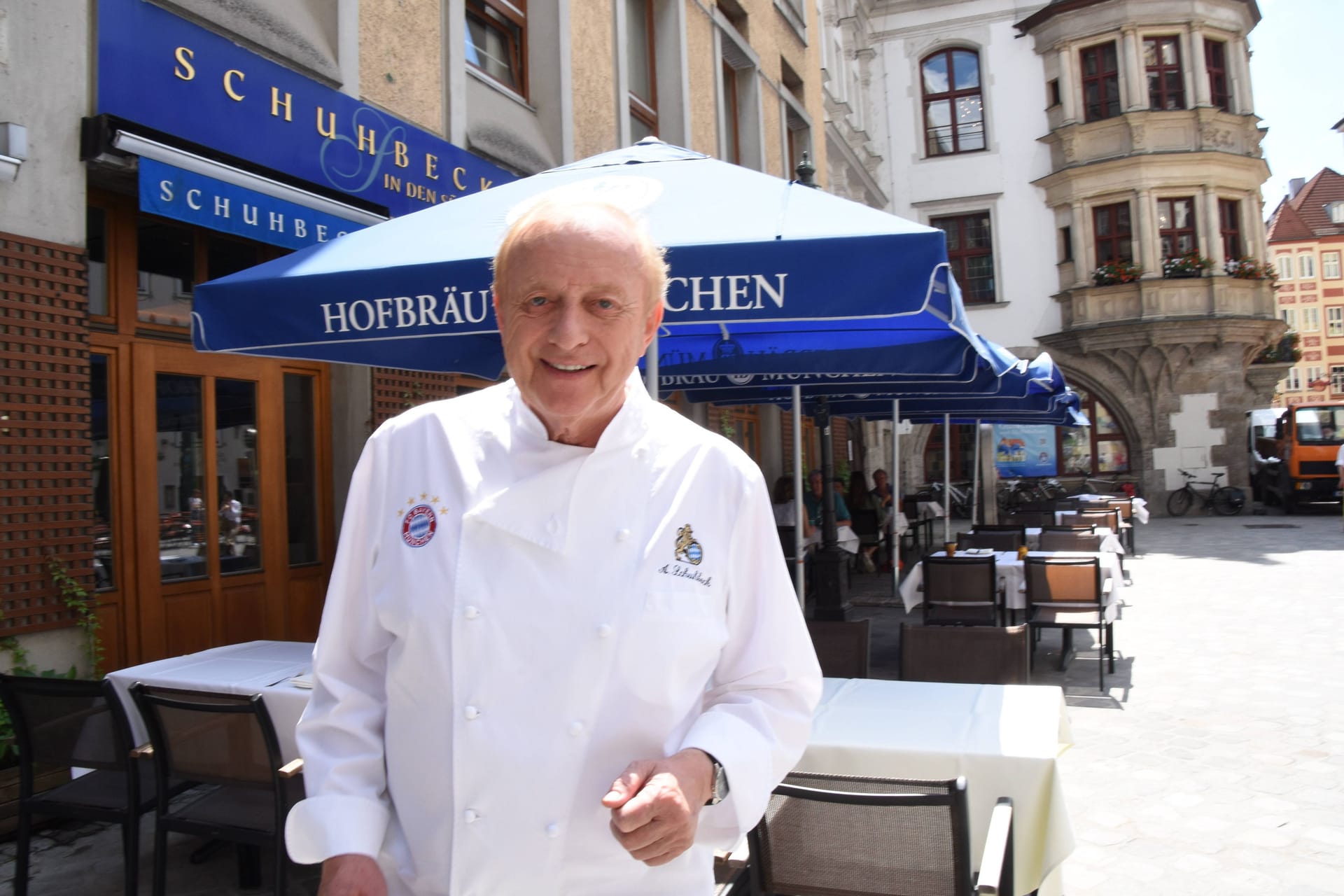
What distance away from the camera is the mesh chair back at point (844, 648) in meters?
4.38

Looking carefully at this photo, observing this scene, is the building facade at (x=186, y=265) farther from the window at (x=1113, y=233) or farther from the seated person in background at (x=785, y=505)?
the window at (x=1113, y=233)

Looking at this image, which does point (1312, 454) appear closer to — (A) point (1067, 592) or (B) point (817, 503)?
(B) point (817, 503)

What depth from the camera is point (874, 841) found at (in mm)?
2520

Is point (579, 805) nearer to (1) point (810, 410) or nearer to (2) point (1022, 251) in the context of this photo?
(1) point (810, 410)

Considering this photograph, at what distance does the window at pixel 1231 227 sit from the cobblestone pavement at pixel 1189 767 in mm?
19097

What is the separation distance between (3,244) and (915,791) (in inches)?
183

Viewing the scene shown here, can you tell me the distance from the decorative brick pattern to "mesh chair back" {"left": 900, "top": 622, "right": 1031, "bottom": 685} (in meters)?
4.01

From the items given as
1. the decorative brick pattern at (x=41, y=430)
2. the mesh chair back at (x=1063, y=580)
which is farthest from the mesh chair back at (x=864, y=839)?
the mesh chair back at (x=1063, y=580)

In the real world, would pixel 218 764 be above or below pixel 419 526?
below

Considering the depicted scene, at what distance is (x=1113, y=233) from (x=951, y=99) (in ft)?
20.8

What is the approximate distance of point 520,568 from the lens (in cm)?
147

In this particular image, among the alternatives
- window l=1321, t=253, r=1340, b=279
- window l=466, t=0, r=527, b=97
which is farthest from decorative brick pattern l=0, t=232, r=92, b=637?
window l=1321, t=253, r=1340, b=279

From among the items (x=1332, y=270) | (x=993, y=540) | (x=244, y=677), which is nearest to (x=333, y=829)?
(x=244, y=677)

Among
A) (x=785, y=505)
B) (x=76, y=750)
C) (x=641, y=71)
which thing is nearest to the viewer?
(x=76, y=750)
